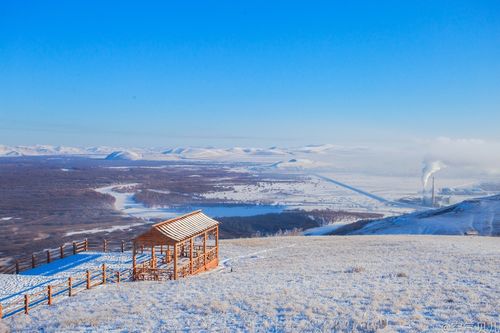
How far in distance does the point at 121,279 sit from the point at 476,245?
19.7m

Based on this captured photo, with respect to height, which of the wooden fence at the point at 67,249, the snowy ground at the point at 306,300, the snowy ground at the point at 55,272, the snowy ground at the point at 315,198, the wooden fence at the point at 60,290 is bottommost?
the snowy ground at the point at 315,198

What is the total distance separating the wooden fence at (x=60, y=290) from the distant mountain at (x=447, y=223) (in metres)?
25.5

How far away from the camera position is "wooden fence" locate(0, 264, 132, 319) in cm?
1455

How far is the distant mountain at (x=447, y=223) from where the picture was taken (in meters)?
36.8

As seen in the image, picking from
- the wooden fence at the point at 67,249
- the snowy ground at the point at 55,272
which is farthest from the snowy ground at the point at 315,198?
the snowy ground at the point at 55,272

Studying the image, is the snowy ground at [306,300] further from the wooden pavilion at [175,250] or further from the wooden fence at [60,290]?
the wooden pavilion at [175,250]

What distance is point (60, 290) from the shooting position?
56.4 ft

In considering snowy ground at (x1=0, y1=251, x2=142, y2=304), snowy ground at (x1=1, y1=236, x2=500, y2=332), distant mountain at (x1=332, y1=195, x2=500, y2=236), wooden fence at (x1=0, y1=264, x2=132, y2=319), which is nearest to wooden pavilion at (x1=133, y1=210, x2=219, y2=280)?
wooden fence at (x1=0, y1=264, x2=132, y2=319)

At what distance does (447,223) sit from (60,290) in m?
33.0

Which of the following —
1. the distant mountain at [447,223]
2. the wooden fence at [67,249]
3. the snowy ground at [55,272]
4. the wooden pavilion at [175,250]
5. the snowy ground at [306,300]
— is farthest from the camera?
the distant mountain at [447,223]

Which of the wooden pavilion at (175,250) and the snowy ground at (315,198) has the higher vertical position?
the wooden pavilion at (175,250)

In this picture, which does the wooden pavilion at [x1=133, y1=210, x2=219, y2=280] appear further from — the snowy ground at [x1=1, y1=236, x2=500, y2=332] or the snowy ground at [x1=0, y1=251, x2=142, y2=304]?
the snowy ground at [x1=0, y1=251, x2=142, y2=304]

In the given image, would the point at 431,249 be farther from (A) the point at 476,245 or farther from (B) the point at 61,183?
(B) the point at 61,183

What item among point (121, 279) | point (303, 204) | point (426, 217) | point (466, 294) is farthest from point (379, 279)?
point (303, 204)
